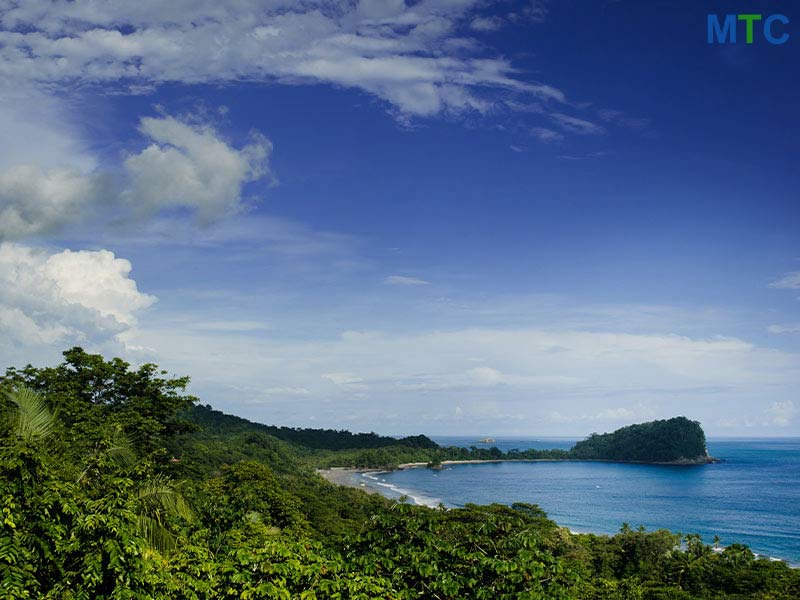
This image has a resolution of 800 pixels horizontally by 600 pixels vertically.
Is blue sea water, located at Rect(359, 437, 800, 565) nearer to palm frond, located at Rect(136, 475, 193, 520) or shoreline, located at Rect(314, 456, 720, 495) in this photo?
shoreline, located at Rect(314, 456, 720, 495)

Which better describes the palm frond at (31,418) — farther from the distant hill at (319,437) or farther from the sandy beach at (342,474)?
the distant hill at (319,437)

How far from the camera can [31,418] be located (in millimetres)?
8703

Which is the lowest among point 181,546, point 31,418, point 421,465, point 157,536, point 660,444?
point 421,465

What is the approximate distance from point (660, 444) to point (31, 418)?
531 feet

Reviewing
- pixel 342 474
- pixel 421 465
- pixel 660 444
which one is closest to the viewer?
pixel 342 474

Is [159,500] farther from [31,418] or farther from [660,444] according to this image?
[660,444]

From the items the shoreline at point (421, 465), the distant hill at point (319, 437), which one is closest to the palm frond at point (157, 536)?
the shoreline at point (421, 465)

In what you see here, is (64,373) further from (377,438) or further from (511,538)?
(377,438)

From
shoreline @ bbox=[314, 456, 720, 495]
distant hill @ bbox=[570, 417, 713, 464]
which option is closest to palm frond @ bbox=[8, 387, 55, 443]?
shoreline @ bbox=[314, 456, 720, 495]

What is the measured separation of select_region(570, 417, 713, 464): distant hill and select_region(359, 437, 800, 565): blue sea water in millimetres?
5583

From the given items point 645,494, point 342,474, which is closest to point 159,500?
point 645,494

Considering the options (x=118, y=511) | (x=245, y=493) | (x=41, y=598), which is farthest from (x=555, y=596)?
(x=245, y=493)

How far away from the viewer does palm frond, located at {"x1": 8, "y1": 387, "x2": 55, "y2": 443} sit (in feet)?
27.7

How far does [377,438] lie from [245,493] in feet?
493
